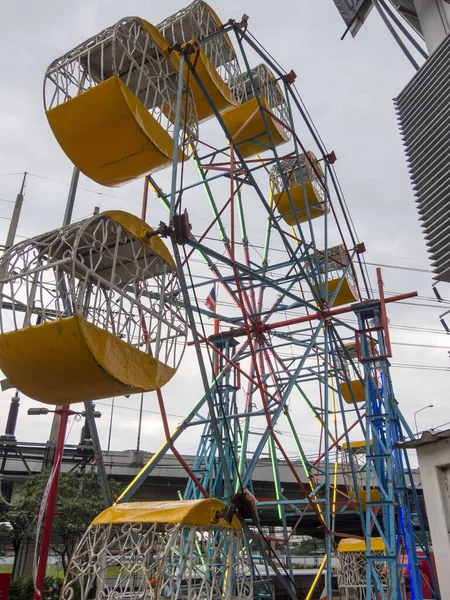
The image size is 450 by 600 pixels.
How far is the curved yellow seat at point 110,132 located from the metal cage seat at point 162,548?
4776 millimetres

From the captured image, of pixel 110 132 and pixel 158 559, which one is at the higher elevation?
pixel 110 132

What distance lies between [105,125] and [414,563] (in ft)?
29.1

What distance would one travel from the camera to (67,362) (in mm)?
5258

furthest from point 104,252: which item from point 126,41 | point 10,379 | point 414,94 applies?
point 414,94

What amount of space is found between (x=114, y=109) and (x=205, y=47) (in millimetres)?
3757

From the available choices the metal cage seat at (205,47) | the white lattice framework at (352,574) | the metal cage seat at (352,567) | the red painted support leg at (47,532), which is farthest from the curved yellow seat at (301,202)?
the white lattice framework at (352,574)

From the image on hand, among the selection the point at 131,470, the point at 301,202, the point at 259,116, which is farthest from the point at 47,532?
the point at 131,470

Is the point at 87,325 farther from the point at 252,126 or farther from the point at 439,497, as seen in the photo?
the point at 252,126

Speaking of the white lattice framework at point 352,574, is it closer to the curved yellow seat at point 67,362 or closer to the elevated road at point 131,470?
the elevated road at point 131,470

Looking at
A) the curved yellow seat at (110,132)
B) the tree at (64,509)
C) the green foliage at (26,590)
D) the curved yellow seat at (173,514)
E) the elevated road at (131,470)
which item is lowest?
the green foliage at (26,590)

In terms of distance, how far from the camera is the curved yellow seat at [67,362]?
16.9 feet

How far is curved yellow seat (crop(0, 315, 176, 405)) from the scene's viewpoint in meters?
5.16

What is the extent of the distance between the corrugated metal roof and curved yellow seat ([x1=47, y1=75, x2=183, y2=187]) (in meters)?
3.89

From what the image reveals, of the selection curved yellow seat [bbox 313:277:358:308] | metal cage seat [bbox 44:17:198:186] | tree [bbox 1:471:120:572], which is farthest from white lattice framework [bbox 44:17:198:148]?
tree [bbox 1:471:120:572]
